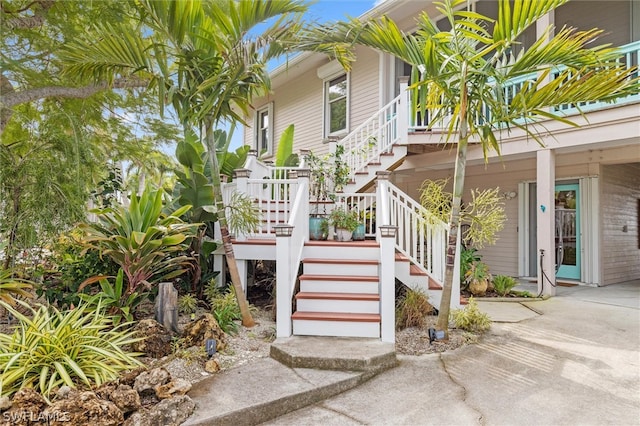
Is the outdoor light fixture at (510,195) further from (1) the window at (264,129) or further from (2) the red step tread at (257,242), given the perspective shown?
(1) the window at (264,129)

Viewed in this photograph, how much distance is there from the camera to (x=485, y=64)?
3832 millimetres

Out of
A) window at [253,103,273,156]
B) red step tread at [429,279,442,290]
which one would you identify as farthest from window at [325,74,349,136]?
red step tread at [429,279,442,290]

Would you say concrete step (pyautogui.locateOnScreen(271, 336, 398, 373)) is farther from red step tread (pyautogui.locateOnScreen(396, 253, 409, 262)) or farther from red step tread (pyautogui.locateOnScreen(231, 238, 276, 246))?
red step tread (pyautogui.locateOnScreen(231, 238, 276, 246))

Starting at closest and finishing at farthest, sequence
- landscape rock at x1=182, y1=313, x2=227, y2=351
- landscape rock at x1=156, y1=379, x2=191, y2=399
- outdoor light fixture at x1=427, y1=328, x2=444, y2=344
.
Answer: landscape rock at x1=156, y1=379, x2=191, y2=399, landscape rock at x1=182, y1=313, x2=227, y2=351, outdoor light fixture at x1=427, y1=328, x2=444, y2=344

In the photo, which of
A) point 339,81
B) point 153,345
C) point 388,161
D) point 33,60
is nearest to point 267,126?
point 339,81

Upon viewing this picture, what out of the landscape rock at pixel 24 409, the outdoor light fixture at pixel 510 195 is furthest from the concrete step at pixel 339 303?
the outdoor light fixture at pixel 510 195

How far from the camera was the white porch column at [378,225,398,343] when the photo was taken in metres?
4.09

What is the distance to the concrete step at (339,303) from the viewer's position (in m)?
4.51

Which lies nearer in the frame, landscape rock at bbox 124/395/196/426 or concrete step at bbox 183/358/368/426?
landscape rock at bbox 124/395/196/426

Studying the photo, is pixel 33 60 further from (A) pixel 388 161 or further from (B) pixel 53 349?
(A) pixel 388 161

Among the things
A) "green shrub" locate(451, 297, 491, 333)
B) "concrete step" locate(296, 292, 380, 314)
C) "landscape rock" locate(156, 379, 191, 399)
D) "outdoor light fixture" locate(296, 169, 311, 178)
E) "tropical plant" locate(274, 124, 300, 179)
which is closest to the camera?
"landscape rock" locate(156, 379, 191, 399)

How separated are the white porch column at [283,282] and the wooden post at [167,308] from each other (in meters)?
1.16

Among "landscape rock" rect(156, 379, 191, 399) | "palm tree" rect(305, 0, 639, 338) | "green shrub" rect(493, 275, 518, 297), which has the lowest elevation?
"landscape rock" rect(156, 379, 191, 399)

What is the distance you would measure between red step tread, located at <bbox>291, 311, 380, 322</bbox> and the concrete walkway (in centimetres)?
63
